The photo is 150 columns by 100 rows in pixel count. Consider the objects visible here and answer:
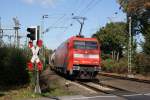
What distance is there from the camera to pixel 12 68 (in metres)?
26.9

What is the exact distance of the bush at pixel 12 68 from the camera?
26.7 metres

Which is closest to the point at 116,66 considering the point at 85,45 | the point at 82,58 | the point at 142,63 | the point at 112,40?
the point at 142,63

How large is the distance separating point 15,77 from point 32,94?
852 cm

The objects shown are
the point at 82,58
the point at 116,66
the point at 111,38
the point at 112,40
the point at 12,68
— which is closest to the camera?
the point at 12,68

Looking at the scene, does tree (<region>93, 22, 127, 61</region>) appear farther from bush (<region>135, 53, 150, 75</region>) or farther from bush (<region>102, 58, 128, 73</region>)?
bush (<region>135, 53, 150, 75</region>)

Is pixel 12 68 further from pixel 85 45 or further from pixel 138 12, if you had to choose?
pixel 138 12

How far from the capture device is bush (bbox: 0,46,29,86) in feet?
87.5

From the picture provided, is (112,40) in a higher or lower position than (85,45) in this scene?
higher

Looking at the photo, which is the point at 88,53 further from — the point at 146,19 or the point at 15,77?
the point at 146,19

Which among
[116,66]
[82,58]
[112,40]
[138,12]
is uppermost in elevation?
[138,12]

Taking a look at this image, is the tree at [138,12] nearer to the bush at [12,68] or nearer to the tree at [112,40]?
the tree at [112,40]

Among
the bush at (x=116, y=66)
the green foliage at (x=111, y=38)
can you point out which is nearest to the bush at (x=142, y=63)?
the bush at (x=116, y=66)

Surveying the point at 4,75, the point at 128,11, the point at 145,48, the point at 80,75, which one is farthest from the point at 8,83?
the point at 128,11

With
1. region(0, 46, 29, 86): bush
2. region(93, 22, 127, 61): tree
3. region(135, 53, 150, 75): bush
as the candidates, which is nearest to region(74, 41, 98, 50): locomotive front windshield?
region(0, 46, 29, 86): bush
